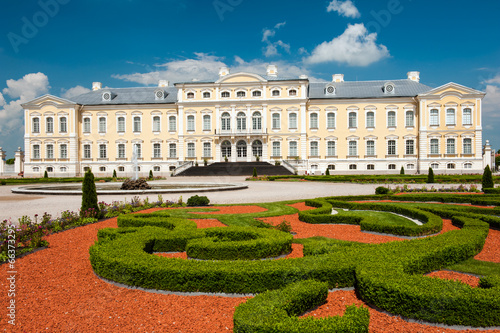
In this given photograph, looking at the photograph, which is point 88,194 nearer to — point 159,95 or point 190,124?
point 190,124

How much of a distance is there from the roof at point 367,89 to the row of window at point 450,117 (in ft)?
9.61

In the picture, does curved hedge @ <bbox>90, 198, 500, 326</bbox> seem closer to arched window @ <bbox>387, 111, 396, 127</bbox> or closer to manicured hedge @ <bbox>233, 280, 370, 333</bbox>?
manicured hedge @ <bbox>233, 280, 370, 333</bbox>

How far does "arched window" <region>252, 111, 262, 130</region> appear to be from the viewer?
125 ft

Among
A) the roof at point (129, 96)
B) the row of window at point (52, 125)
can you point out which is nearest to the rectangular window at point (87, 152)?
the row of window at point (52, 125)

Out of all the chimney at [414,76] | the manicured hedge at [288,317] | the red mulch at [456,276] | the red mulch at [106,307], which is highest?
the chimney at [414,76]

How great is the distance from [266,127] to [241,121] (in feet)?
9.98

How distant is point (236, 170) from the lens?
1302 inches

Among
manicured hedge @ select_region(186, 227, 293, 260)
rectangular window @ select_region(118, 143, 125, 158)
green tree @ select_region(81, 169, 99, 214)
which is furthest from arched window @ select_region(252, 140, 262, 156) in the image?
manicured hedge @ select_region(186, 227, 293, 260)

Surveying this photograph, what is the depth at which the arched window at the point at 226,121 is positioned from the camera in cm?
3850

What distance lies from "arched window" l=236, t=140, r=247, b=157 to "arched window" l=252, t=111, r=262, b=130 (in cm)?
217

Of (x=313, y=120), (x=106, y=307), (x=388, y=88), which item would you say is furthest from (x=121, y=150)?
(x=106, y=307)

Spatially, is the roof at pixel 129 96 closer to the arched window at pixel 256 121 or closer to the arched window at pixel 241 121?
the arched window at pixel 241 121

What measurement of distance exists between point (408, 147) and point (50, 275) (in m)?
38.1

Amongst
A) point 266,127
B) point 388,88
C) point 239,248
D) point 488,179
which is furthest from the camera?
point 266,127
